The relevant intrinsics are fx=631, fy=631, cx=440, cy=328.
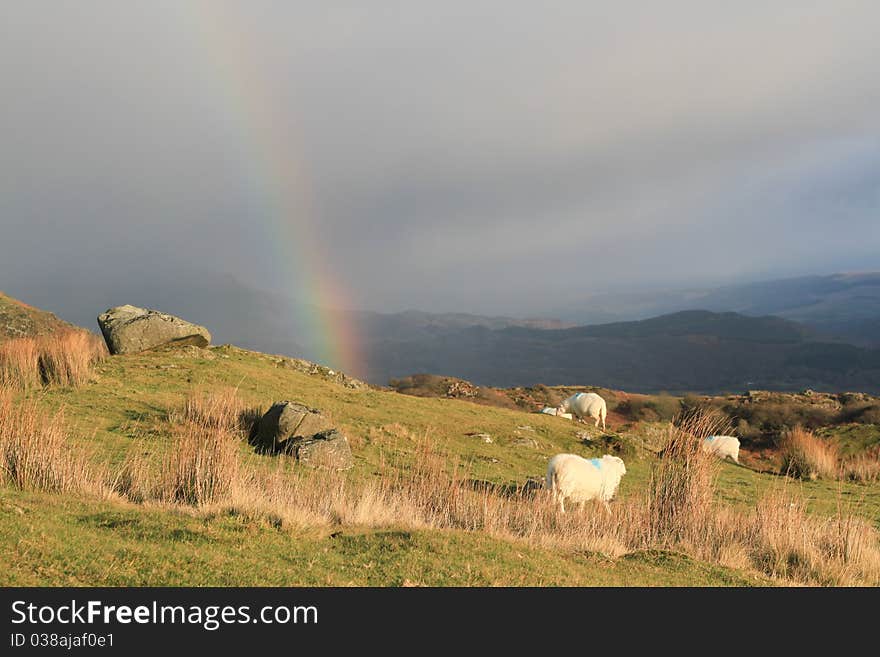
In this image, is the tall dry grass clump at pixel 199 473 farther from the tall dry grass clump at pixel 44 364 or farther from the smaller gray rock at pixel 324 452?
the tall dry grass clump at pixel 44 364

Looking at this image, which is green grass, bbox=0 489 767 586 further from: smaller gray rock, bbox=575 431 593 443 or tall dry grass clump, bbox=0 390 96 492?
smaller gray rock, bbox=575 431 593 443

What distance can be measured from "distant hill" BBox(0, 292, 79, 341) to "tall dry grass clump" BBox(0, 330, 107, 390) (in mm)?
12768

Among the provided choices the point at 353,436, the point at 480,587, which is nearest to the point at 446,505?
the point at 480,587

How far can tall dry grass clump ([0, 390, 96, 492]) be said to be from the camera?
10.9m

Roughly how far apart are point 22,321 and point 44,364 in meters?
17.8

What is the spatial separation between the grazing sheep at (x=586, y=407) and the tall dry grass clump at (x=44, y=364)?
76.2ft

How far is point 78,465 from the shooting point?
11.2 metres

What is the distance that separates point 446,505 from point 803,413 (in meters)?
45.7

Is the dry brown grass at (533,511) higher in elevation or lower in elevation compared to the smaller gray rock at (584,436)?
higher

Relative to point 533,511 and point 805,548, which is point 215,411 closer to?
point 533,511

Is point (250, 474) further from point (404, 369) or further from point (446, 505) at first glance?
point (404, 369)

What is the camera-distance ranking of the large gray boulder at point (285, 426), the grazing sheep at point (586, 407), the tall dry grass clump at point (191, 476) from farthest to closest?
the grazing sheep at point (586, 407) → the large gray boulder at point (285, 426) → the tall dry grass clump at point (191, 476)

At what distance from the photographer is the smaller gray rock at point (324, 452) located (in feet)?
54.9

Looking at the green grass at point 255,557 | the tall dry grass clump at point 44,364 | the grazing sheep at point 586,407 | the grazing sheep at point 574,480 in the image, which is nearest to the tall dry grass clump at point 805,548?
the green grass at point 255,557
